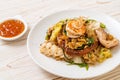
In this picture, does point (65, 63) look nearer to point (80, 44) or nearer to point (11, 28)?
point (80, 44)

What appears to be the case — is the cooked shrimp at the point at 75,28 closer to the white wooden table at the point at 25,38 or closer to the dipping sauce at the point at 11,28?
the white wooden table at the point at 25,38

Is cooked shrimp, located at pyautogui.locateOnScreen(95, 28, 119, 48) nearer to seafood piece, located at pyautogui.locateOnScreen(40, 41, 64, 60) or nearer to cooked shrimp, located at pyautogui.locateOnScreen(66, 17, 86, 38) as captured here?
cooked shrimp, located at pyautogui.locateOnScreen(66, 17, 86, 38)

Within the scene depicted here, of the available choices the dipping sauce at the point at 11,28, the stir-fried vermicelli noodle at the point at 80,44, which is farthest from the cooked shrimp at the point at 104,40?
the dipping sauce at the point at 11,28

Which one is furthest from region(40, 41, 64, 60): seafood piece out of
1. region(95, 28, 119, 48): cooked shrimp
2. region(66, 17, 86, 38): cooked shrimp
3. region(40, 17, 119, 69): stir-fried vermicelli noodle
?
region(95, 28, 119, 48): cooked shrimp

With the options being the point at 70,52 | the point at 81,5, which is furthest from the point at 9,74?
the point at 81,5

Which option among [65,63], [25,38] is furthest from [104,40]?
[25,38]

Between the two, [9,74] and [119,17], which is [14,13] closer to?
[9,74]
